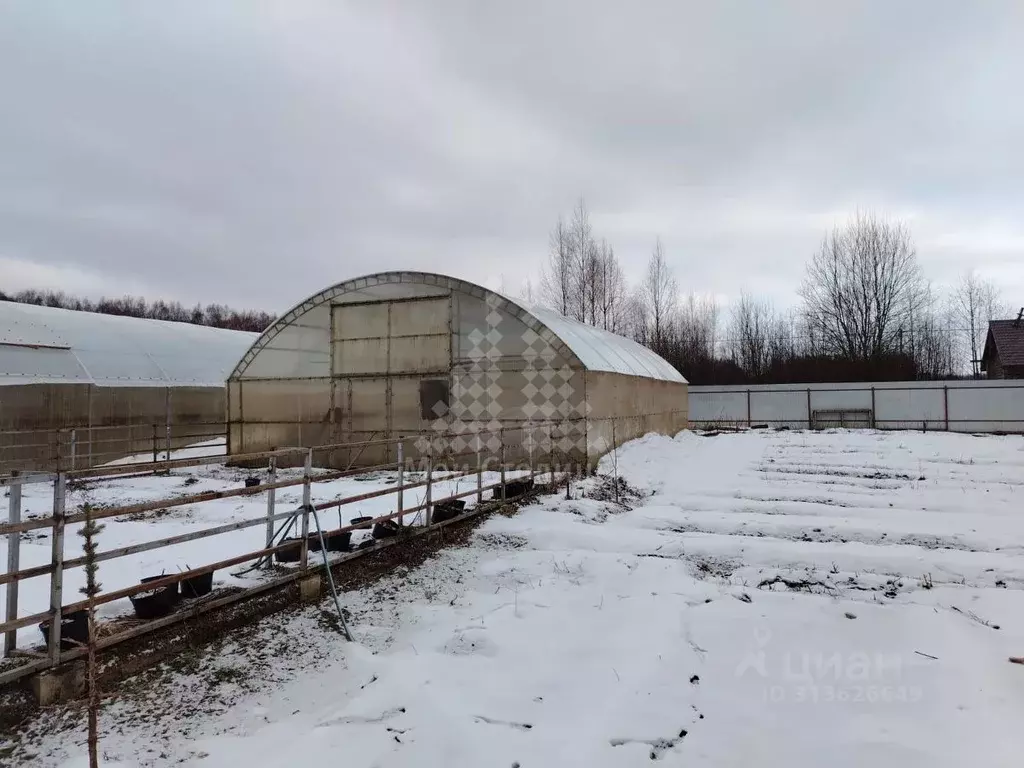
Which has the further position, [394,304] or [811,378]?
[811,378]

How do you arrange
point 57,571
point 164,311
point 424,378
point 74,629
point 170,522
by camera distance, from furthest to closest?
point 164,311
point 424,378
point 170,522
point 74,629
point 57,571

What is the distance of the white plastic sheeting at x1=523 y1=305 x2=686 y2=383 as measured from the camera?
12.8m

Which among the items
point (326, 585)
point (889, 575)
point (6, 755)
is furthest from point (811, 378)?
point (6, 755)

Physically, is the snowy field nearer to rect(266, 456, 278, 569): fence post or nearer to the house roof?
rect(266, 456, 278, 569): fence post

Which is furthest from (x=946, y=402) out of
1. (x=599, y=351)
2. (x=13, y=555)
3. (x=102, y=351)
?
(x=102, y=351)

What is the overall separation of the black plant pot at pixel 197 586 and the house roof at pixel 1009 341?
3359 centimetres

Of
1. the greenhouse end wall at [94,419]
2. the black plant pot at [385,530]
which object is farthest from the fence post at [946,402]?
the greenhouse end wall at [94,419]

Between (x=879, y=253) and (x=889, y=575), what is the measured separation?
35324 millimetres

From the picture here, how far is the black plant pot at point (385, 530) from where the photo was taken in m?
6.81

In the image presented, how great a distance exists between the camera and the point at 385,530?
6906mm

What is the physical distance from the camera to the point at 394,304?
14320mm

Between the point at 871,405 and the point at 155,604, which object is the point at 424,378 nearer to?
the point at 155,604

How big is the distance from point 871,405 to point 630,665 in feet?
86.5

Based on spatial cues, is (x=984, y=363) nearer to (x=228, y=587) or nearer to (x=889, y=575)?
(x=889, y=575)
